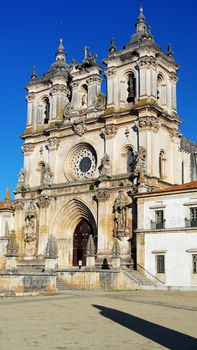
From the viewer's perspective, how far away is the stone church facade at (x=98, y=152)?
131 feet

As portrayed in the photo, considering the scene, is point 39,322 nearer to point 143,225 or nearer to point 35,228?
point 143,225

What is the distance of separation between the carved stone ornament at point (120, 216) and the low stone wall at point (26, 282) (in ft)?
40.2

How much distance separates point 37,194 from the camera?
46969 millimetres

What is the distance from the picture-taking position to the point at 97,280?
31.2 metres

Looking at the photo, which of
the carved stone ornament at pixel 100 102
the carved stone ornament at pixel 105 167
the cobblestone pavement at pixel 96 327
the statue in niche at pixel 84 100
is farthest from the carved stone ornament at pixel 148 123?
the cobblestone pavement at pixel 96 327

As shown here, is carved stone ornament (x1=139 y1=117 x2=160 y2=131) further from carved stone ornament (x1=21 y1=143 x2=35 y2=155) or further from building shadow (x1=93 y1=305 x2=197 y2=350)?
building shadow (x1=93 y1=305 x2=197 y2=350)

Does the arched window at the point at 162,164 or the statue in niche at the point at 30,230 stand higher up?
the arched window at the point at 162,164

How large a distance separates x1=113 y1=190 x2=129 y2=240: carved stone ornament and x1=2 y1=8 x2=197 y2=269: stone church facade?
0.08 m

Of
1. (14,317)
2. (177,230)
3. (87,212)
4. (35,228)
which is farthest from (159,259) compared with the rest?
(14,317)

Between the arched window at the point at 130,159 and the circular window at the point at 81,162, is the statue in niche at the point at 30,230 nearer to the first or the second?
the circular window at the point at 81,162

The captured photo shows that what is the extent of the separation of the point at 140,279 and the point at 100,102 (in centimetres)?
1939

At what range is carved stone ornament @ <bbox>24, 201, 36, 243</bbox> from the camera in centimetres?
4588

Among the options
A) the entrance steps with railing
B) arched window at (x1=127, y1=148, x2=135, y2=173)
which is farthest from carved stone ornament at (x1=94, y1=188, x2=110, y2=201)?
the entrance steps with railing

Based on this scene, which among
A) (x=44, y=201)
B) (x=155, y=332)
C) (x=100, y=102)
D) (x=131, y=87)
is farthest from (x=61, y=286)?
(x=131, y=87)
